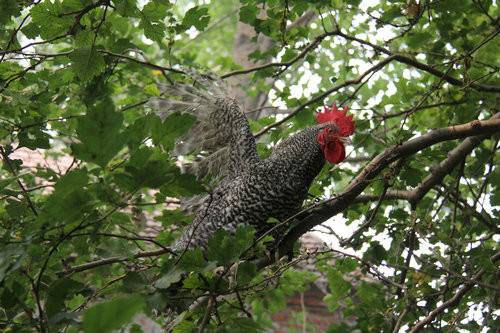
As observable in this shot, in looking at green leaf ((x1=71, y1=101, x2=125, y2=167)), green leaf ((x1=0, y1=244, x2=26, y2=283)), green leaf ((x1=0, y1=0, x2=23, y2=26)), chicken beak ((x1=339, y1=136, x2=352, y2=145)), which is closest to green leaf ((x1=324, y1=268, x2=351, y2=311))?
chicken beak ((x1=339, y1=136, x2=352, y2=145))

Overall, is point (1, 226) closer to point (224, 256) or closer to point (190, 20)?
point (224, 256)

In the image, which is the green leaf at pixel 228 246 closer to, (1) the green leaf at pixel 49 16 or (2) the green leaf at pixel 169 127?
(2) the green leaf at pixel 169 127

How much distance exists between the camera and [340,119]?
4188 millimetres

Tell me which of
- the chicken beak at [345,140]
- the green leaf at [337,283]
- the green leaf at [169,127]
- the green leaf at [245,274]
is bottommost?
the green leaf at [245,274]

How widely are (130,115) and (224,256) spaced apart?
3061 mm

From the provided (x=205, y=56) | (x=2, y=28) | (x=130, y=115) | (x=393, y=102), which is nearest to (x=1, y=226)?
(x=2, y=28)

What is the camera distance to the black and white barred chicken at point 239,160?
3.68 meters

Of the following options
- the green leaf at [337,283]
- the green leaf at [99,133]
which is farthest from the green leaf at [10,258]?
the green leaf at [337,283]

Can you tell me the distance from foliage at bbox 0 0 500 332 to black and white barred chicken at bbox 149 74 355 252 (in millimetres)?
219

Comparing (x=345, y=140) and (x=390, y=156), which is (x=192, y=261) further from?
(x=345, y=140)

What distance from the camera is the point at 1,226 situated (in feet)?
9.43

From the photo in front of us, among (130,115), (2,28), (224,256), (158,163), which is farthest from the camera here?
(130,115)

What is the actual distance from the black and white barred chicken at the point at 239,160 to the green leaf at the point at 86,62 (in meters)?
0.91

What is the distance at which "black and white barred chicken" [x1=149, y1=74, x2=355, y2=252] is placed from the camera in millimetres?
3682
